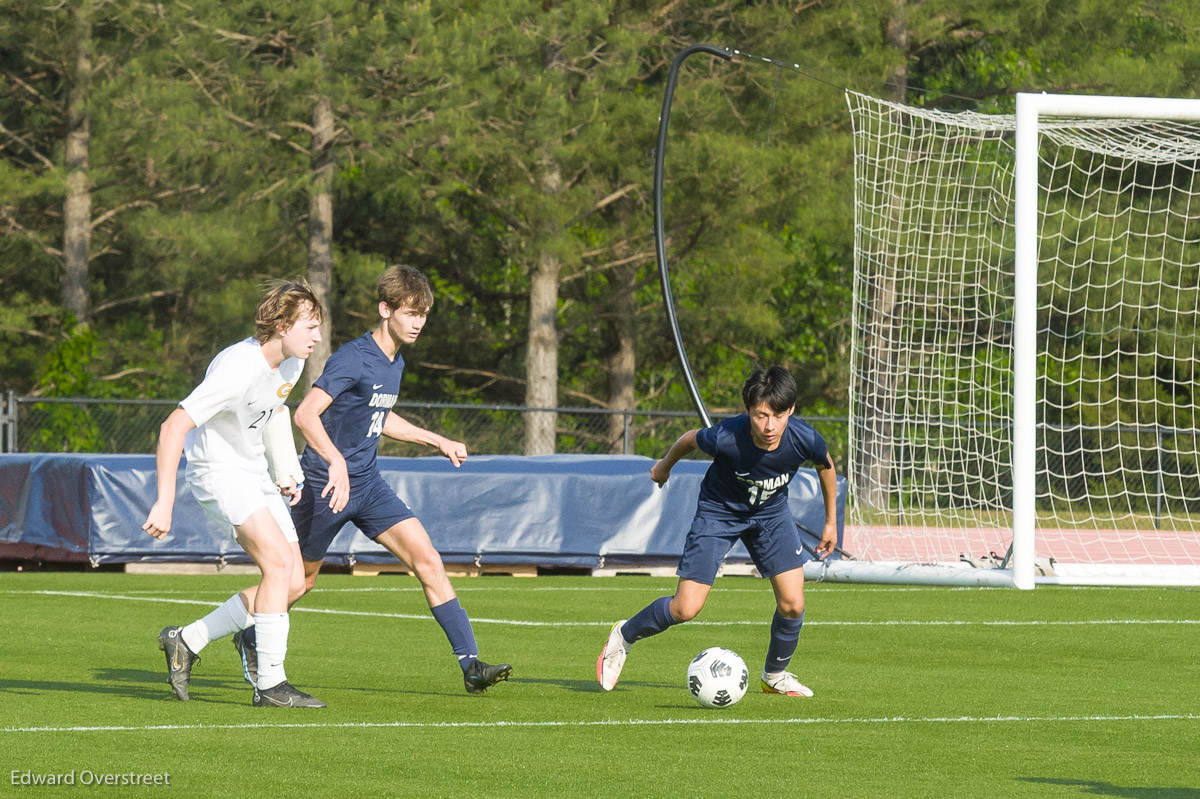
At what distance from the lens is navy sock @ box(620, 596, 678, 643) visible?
26.9 feet

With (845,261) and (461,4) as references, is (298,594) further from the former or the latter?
(845,261)

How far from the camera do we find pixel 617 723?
727 cm

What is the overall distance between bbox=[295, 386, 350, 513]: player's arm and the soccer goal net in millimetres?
6776

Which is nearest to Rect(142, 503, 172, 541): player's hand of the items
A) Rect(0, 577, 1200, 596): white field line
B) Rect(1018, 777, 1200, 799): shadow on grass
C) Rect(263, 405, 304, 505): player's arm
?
Rect(263, 405, 304, 505): player's arm

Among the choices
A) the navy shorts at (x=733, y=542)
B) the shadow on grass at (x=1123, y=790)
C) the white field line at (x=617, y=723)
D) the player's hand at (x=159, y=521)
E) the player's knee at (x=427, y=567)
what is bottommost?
the white field line at (x=617, y=723)

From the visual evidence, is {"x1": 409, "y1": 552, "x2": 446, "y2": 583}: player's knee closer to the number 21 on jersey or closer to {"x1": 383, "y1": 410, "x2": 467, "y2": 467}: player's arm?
{"x1": 383, "y1": 410, "x2": 467, "y2": 467}: player's arm

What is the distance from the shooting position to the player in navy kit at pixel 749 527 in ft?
26.1

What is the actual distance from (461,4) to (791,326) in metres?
12.0

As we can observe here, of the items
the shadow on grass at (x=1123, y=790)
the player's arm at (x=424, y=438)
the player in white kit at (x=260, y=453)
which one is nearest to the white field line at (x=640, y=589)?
the player's arm at (x=424, y=438)

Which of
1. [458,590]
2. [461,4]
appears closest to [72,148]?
[461,4]

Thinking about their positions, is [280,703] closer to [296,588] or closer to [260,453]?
[296,588]

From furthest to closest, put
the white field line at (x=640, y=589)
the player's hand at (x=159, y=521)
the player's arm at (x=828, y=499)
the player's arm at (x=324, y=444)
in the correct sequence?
the white field line at (x=640, y=589)
the player's arm at (x=828, y=499)
the player's arm at (x=324, y=444)
the player's hand at (x=159, y=521)

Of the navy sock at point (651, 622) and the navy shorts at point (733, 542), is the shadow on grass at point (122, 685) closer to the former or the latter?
the navy sock at point (651, 622)

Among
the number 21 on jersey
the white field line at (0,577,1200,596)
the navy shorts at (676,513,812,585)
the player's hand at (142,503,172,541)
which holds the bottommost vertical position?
the white field line at (0,577,1200,596)
